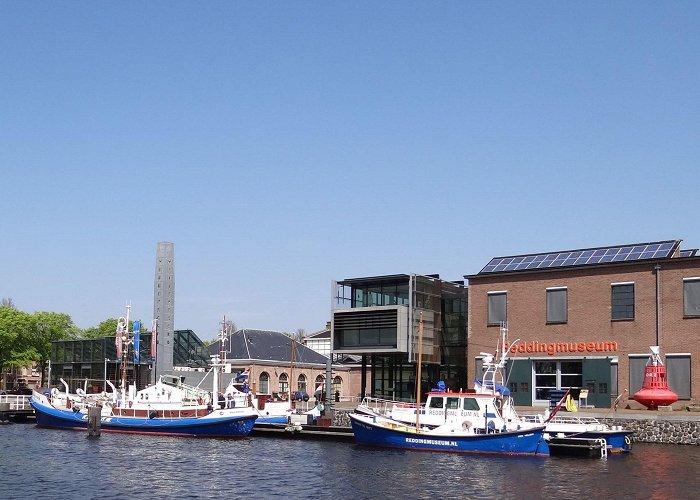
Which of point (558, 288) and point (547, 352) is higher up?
point (558, 288)

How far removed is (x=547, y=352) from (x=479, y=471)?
27054mm

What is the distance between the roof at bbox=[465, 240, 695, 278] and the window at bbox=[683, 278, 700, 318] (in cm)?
265

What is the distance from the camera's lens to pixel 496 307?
2891 inches

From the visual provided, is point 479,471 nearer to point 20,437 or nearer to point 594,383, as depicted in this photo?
point 594,383

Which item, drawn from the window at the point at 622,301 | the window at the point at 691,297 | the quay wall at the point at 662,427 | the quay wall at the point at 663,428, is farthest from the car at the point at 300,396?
the window at the point at 691,297

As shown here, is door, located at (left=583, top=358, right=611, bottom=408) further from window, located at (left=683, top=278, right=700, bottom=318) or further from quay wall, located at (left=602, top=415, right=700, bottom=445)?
quay wall, located at (left=602, top=415, right=700, bottom=445)

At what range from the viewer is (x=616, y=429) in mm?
53156

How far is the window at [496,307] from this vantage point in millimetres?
73125

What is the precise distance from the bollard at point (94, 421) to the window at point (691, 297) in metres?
42.0

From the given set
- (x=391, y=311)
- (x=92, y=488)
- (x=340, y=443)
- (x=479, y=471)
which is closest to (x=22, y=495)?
(x=92, y=488)

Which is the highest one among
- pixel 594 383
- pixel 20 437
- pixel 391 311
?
pixel 391 311

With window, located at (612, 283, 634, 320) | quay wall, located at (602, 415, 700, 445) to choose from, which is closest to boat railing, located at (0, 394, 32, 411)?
quay wall, located at (602, 415, 700, 445)

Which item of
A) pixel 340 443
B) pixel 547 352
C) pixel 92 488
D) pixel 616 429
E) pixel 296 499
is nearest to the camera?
pixel 296 499

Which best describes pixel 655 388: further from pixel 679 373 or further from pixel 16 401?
pixel 16 401
